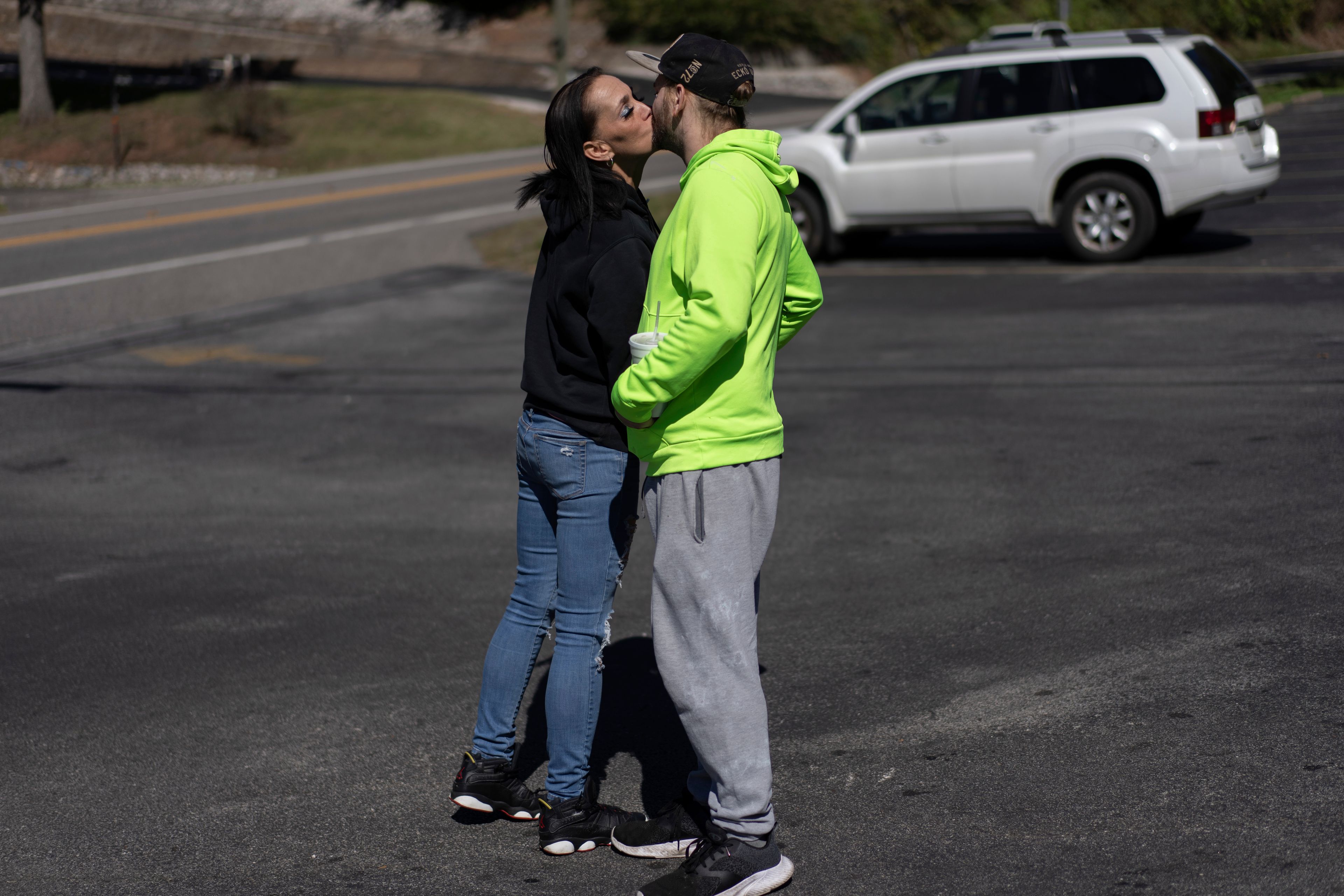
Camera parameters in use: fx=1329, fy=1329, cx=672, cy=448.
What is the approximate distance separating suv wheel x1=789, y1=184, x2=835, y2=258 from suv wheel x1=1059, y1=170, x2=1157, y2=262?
2.41 metres

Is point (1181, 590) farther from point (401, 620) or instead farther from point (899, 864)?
point (401, 620)

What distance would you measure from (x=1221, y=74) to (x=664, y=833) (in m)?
11.0

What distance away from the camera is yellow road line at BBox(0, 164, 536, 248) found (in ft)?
66.0

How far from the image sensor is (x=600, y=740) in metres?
4.23

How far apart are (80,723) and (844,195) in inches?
416

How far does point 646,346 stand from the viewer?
305 cm

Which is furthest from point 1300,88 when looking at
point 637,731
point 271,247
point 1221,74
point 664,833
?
point 664,833

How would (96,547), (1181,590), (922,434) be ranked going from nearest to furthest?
(1181,590) → (96,547) → (922,434)

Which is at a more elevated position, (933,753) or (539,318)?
(539,318)

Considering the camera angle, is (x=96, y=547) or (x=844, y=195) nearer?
(x=96, y=547)

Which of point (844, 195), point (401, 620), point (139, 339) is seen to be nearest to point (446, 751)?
point (401, 620)

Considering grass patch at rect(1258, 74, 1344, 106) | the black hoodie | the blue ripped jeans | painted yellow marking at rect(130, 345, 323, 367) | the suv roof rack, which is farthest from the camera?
grass patch at rect(1258, 74, 1344, 106)

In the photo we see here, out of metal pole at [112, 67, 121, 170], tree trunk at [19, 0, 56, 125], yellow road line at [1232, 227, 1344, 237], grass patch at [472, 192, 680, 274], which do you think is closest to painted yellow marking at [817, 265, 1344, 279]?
yellow road line at [1232, 227, 1344, 237]

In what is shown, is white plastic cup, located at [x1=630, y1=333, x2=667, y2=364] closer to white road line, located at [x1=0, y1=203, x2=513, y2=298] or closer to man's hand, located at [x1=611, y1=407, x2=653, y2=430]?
man's hand, located at [x1=611, y1=407, x2=653, y2=430]
